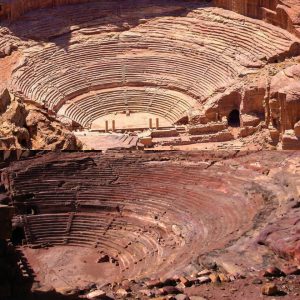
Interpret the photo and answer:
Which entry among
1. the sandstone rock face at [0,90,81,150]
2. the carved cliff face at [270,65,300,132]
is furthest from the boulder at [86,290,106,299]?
the carved cliff face at [270,65,300,132]

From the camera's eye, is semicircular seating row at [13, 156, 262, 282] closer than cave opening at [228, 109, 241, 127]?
Yes

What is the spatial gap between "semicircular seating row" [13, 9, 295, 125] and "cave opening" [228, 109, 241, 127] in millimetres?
1118

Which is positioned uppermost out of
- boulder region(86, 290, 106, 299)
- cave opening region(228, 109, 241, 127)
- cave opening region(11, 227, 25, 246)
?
cave opening region(228, 109, 241, 127)

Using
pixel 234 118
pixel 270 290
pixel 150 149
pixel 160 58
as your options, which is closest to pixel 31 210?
pixel 150 149

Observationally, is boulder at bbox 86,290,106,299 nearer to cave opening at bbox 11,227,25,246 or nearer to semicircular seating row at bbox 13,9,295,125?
cave opening at bbox 11,227,25,246

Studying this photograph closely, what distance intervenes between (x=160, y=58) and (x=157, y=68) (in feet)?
1.77

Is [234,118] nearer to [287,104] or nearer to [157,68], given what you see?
[157,68]

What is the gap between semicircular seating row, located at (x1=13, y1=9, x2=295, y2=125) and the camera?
32625mm

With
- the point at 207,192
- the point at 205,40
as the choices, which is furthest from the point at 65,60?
the point at 207,192

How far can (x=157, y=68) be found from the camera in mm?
34438

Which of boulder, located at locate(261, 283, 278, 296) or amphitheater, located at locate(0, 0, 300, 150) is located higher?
amphitheater, located at locate(0, 0, 300, 150)

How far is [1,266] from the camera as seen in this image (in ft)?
39.5

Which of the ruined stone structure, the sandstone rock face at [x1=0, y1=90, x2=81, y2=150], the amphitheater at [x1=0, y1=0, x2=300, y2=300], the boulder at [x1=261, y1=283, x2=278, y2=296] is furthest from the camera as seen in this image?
the sandstone rock face at [x1=0, y1=90, x2=81, y2=150]

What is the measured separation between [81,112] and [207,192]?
1260 cm
